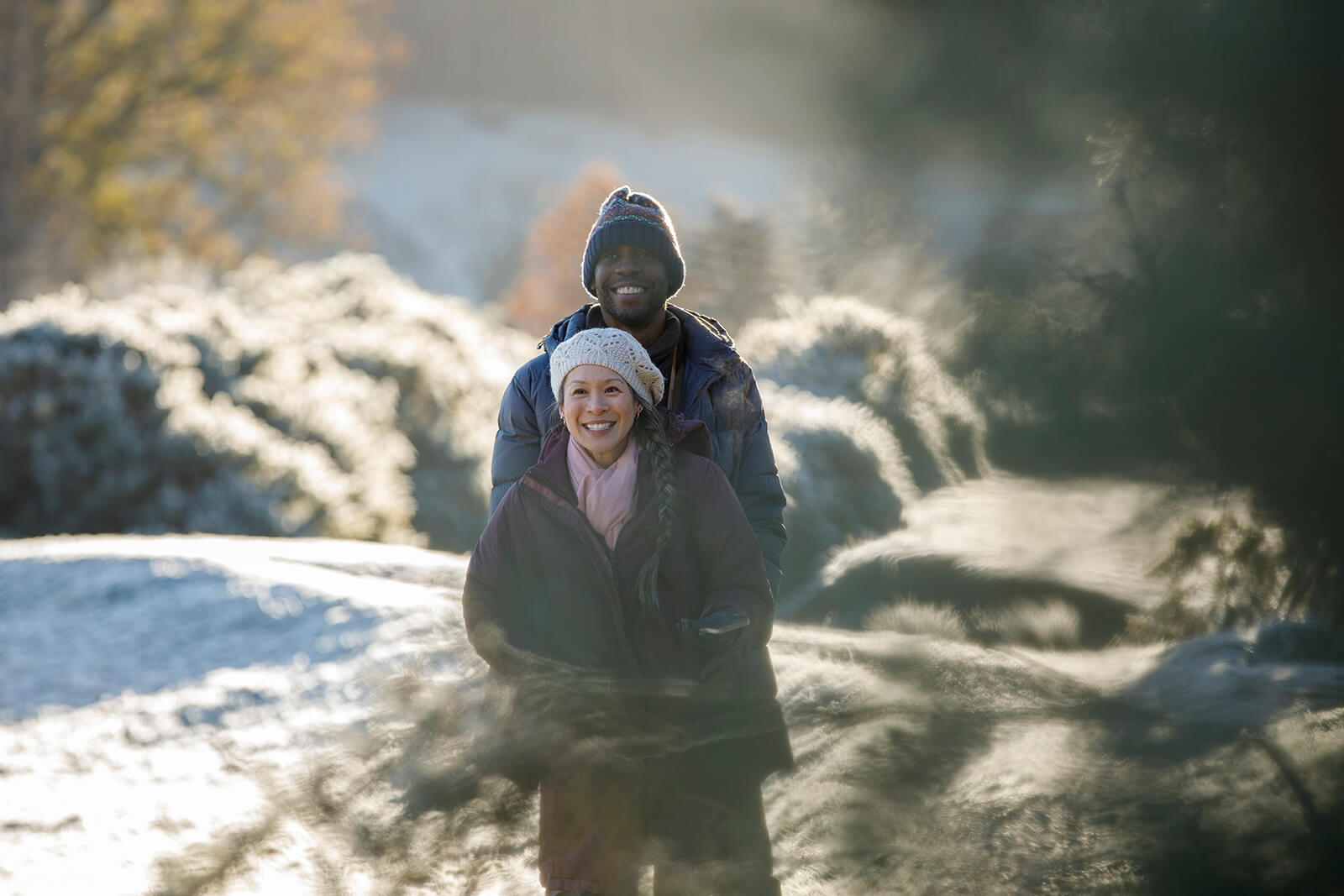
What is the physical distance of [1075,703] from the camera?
1087 millimetres

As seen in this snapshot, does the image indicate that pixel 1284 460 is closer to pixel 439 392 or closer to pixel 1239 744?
pixel 1239 744

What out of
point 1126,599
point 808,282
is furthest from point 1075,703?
point 808,282

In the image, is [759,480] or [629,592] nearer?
[629,592]

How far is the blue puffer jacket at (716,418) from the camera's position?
5.31 ft

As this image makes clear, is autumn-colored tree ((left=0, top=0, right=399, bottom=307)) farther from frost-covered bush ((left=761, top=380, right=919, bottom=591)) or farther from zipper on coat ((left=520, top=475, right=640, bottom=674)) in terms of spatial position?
zipper on coat ((left=520, top=475, right=640, bottom=674))

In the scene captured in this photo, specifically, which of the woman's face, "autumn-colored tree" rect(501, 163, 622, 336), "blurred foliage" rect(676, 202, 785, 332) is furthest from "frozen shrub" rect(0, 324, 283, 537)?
"autumn-colored tree" rect(501, 163, 622, 336)

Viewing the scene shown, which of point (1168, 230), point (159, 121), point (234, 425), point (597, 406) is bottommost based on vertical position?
point (597, 406)

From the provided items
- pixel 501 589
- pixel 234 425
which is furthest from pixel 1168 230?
pixel 234 425

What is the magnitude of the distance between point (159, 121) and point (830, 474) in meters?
12.7

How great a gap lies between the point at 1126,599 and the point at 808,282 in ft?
2.62

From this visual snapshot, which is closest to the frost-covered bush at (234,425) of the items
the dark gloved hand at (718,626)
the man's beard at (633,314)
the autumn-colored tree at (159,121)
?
the man's beard at (633,314)

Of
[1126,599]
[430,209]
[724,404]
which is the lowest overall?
[1126,599]

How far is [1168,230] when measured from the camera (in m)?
1.03

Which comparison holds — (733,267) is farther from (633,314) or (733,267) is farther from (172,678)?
(172,678)
